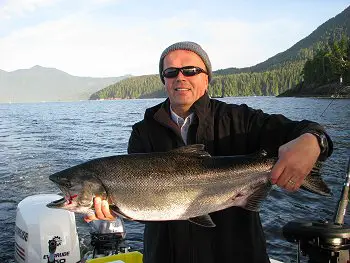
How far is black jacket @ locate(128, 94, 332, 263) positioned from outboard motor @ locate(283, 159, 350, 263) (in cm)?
121

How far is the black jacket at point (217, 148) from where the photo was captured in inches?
A: 152

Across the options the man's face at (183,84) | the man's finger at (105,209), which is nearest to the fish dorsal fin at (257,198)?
the man's face at (183,84)

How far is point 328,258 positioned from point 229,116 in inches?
88.2

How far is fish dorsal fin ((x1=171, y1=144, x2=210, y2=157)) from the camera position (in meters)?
3.79

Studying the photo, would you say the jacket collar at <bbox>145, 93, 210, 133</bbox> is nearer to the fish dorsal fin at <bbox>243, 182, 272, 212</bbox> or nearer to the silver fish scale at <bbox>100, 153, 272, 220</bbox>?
the silver fish scale at <bbox>100, 153, 272, 220</bbox>

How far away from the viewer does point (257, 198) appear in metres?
3.83

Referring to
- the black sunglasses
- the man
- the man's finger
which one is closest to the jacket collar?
the man

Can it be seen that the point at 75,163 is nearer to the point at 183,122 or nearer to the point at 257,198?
the point at 183,122

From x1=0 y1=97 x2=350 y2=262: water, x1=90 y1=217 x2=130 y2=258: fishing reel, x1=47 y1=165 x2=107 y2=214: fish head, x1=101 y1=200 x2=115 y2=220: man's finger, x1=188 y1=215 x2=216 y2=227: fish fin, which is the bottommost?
x1=0 y1=97 x2=350 y2=262: water

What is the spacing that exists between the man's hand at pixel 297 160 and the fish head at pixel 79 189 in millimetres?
1689

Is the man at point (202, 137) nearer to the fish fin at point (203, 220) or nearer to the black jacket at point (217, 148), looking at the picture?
the black jacket at point (217, 148)

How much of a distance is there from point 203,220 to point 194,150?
0.65 metres

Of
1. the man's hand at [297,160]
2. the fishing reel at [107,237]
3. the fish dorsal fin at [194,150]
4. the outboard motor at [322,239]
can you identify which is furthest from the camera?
the fishing reel at [107,237]

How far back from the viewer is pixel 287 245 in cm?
1112
